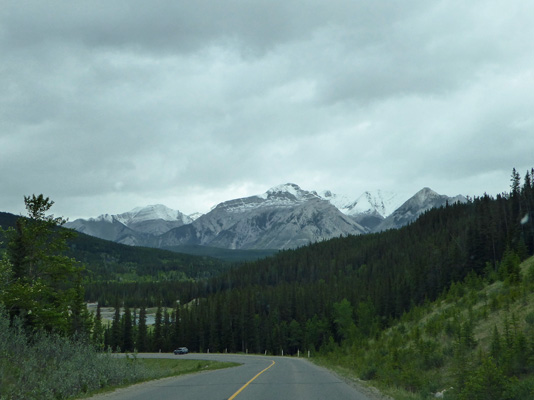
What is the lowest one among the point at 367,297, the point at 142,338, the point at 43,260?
the point at 142,338

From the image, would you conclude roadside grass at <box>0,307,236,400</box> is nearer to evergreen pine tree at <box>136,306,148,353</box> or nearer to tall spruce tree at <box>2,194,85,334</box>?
tall spruce tree at <box>2,194,85,334</box>

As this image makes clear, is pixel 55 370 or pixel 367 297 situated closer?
pixel 55 370

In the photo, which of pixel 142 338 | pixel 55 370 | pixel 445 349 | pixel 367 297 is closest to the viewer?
pixel 55 370

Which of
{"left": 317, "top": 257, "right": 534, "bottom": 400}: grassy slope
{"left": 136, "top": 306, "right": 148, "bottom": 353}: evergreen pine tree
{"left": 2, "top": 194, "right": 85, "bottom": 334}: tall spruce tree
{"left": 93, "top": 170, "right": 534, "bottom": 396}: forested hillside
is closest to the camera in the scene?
{"left": 317, "top": 257, "right": 534, "bottom": 400}: grassy slope

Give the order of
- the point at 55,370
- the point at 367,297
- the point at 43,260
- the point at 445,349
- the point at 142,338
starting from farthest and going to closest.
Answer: the point at 142,338
the point at 367,297
the point at 43,260
the point at 445,349
the point at 55,370

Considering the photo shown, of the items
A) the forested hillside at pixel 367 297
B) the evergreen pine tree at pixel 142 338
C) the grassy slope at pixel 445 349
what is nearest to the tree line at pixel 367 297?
the forested hillside at pixel 367 297

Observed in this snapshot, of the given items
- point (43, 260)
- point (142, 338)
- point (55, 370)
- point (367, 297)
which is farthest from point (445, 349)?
point (142, 338)

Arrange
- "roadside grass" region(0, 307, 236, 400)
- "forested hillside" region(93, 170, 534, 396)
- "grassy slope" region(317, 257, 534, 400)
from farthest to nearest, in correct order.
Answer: "forested hillside" region(93, 170, 534, 396) < "grassy slope" region(317, 257, 534, 400) < "roadside grass" region(0, 307, 236, 400)

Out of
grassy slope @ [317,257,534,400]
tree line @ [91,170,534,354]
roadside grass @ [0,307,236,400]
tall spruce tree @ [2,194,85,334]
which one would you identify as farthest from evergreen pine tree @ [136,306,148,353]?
roadside grass @ [0,307,236,400]

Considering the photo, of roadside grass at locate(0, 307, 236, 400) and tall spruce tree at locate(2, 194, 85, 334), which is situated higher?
tall spruce tree at locate(2, 194, 85, 334)

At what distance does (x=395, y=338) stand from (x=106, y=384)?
75.4 ft

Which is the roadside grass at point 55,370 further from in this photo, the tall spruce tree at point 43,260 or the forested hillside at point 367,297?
the forested hillside at point 367,297

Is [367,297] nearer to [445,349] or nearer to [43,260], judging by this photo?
[445,349]

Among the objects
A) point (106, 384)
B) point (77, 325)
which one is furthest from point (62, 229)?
point (77, 325)
